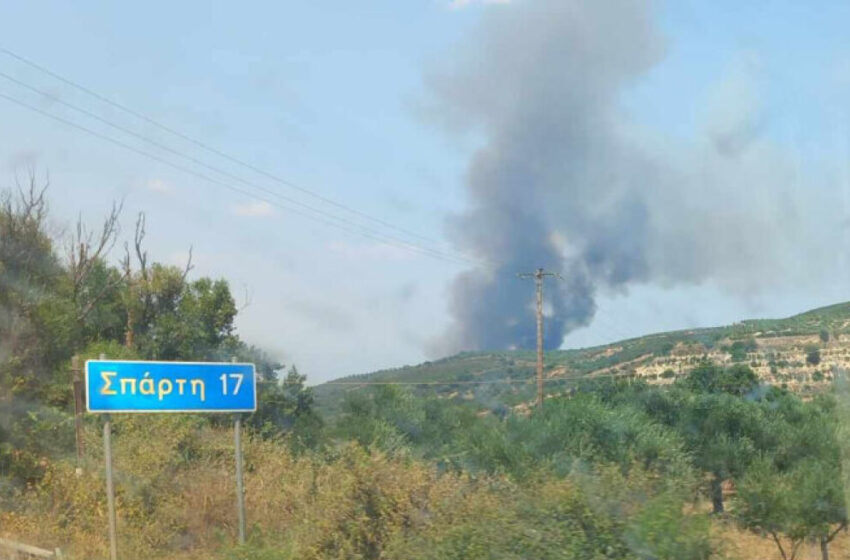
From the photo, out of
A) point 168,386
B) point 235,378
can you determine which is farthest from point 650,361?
point 168,386

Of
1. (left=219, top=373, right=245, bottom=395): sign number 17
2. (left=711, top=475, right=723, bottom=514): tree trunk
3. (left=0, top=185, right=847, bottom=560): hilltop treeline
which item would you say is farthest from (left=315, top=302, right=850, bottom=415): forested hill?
(left=219, top=373, right=245, bottom=395): sign number 17

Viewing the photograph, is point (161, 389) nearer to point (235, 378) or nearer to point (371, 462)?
point (235, 378)

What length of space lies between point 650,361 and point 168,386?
185 feet

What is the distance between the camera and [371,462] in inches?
552

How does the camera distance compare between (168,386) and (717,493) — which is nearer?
(168,386)

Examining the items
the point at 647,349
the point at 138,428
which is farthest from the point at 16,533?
the point at 647,349

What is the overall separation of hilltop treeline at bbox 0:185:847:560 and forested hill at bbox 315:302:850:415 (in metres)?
3.37

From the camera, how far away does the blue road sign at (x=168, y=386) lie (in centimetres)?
1338

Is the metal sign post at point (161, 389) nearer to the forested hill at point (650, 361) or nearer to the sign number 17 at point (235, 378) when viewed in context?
the sign number 17 at point (235, 378)

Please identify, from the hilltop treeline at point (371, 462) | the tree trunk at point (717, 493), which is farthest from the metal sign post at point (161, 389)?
the tree trunk at point (717, 493)

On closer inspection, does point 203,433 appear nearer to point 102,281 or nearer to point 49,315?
point 49,315

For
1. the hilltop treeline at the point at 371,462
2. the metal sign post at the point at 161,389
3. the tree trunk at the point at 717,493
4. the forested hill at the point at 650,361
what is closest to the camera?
the hilltop treeline at the point at 371,462

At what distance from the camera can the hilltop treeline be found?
1133 centimetres

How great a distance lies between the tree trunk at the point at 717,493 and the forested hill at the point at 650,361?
5974mm
